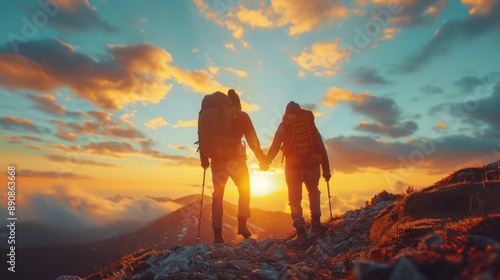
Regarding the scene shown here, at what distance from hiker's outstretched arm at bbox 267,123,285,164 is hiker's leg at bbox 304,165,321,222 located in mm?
1389

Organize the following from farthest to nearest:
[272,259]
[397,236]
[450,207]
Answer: [450,207], [272,259], [397,236]

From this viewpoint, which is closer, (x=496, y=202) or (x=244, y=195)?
(x=496, y=202)

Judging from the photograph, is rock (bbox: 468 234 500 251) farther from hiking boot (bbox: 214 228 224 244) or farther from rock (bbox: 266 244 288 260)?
hiking boot (bbox: 214 228 224 244)

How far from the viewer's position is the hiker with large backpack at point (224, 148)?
9680mm

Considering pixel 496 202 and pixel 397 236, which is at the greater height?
pixel 496 202

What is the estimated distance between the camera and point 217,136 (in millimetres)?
9719

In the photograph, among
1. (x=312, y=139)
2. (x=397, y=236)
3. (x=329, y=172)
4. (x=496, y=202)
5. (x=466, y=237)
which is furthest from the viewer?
(x=329, y=172)

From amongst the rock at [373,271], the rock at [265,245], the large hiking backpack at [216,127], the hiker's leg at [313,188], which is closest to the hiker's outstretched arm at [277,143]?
the hiker's leg at [313,188]

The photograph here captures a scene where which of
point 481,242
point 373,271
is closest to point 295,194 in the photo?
point 481,242

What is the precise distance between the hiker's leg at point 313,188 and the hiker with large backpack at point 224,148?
7.71 feet

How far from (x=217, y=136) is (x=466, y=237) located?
24.1 feet

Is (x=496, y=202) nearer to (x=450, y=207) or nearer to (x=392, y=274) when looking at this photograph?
(x=450, y=207)

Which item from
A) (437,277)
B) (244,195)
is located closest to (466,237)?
(437,277)

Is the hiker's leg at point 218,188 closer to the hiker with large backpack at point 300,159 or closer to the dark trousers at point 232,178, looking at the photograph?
the dark trousers at point 232,178
